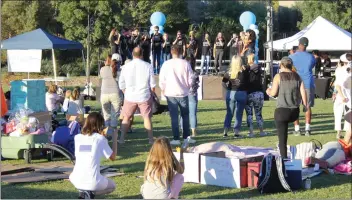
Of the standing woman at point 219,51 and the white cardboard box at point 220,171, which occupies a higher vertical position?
the standing woman at point 219,51

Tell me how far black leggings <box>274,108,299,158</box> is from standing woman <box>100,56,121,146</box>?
12.2ft

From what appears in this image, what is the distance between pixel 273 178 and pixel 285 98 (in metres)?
2.00

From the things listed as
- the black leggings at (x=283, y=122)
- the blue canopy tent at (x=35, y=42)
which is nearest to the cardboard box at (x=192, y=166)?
the black leggings at (x=283, y=122)

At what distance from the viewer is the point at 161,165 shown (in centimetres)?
702

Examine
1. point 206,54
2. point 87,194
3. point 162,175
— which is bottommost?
point 87,194

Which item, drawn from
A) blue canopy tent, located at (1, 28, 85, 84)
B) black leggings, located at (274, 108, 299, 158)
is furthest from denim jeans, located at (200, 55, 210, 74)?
black leggings, located at (274, 108, 299, 158)

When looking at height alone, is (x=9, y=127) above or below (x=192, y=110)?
below

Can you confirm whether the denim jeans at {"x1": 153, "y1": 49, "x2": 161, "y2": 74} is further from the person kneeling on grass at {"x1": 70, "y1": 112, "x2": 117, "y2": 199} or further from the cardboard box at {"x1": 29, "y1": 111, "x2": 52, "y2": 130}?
the person kneeling on grass at {"x1": 70, "y1": 112, "x2": 117, "y2": 199}

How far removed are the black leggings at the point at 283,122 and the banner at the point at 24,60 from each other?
15.7 m

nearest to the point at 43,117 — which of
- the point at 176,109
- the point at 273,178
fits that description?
the point at 176,109

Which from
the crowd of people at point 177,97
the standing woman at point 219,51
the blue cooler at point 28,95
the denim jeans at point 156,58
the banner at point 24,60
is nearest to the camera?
the crowd of people at point 177,97

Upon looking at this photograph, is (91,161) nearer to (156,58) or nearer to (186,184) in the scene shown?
(186,184)

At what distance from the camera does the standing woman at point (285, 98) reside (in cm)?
977

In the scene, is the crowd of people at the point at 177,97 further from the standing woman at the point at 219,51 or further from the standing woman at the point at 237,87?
the standing woman at the point at 219,51
